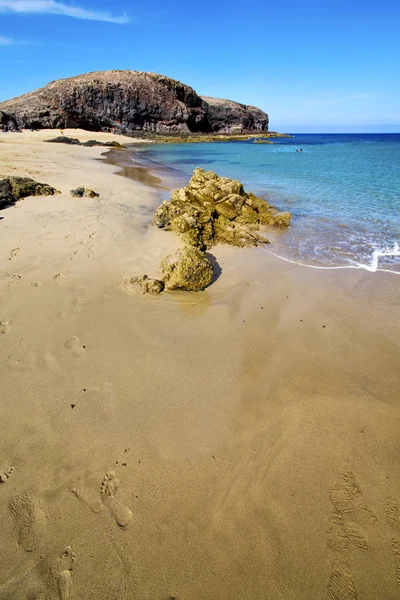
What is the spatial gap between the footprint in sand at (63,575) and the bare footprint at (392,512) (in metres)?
2.71

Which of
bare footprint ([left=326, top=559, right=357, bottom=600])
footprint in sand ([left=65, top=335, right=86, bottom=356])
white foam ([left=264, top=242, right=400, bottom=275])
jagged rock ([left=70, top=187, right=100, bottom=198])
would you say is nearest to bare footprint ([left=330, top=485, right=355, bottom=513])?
bare footprint ([left=326, top=559, right=357, bottom=600])

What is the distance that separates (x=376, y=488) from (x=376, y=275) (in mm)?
5459

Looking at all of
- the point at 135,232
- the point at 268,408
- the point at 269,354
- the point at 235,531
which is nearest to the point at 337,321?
the point at 269,354

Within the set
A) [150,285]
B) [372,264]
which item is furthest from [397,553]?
[372,264]

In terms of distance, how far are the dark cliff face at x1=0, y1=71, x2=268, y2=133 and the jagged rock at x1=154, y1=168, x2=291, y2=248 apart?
2850 inches

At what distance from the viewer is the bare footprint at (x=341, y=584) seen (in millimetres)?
2240

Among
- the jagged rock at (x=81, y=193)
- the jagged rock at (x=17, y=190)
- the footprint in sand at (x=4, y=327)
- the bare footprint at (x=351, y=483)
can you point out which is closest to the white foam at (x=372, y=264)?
the bare footprint at (x=351, y=483)

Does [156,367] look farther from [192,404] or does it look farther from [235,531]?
[235,531]

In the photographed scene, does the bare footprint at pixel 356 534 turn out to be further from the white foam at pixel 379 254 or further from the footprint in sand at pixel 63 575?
the white foam at pixel 379 254

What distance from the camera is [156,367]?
418 centimetres

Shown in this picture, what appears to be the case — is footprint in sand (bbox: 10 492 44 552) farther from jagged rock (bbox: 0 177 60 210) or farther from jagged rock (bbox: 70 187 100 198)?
jagged rock (bbox: 70 187 100 198)

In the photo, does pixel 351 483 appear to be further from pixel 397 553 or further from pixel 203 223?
pixel 203 223

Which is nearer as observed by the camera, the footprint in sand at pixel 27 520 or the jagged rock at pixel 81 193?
the footprint in sand at pixel 27 520

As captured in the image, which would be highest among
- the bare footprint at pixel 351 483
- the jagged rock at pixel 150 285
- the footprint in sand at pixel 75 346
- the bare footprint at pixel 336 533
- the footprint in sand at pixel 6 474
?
the jagged rock at pixel 150 285
